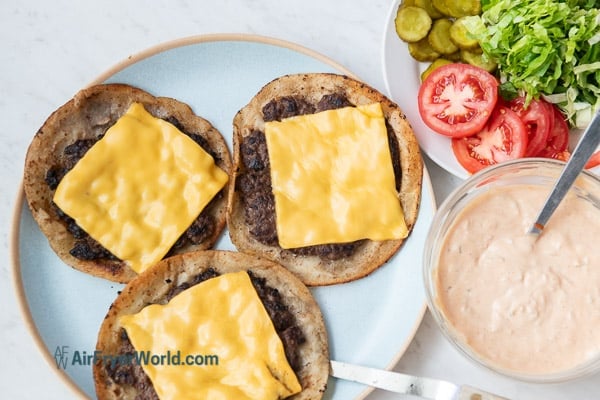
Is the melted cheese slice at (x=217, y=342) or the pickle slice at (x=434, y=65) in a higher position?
the pickle slice at (x=434, y=65)

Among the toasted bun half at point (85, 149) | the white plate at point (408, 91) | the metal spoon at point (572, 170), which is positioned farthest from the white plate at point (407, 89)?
the toasted bun half at point (85, 149)

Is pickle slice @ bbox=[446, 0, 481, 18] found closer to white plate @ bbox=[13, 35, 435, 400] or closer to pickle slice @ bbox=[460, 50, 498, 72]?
pickle slice @ bbox=[460, 50, 498, 72]

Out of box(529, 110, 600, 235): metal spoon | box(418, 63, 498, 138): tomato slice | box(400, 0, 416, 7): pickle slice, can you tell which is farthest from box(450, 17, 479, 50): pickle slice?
box(529, 110, 600, 235): metal spoon

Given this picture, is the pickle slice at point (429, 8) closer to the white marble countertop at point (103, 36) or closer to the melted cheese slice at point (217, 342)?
the white marble countertop at point (103, 36)

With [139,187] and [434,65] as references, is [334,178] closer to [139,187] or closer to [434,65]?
[434,65]

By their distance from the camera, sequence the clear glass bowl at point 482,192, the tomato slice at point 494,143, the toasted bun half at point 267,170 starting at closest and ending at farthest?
the clear glass bowl at point 482,192 < the tomato slice at point 494,143 < the toasted bun half at point 267,170

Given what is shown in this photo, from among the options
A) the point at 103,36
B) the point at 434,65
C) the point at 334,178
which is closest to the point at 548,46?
the point at 434,65
